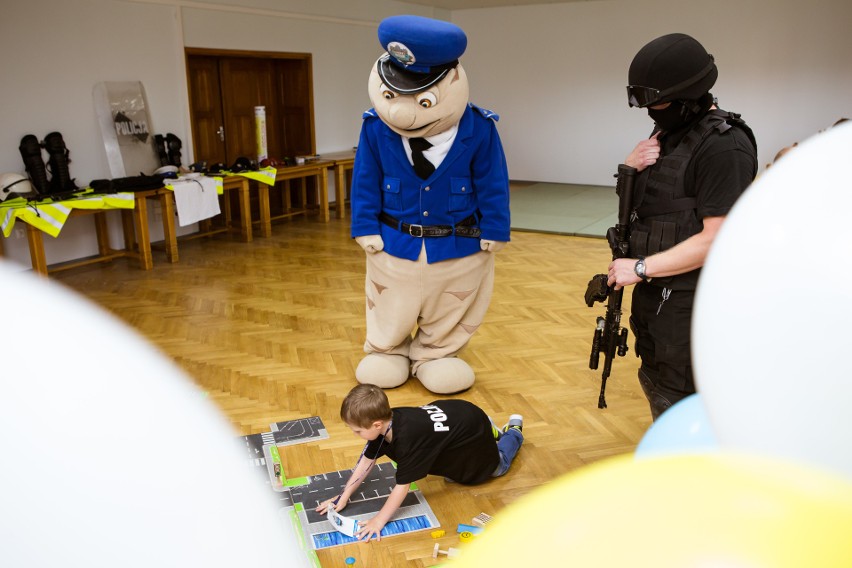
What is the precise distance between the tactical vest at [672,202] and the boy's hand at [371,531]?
50.5 inches

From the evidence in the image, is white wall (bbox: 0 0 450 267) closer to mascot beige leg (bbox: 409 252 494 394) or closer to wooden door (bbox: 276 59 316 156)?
wooden door (bbox: 276 59 316 156)

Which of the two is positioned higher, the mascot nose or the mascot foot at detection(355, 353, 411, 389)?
the mascot nose

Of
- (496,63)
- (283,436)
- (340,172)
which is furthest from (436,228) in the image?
(496,63)

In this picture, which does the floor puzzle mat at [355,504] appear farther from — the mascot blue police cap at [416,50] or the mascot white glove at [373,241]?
the mascot blue police cap at [416,50]

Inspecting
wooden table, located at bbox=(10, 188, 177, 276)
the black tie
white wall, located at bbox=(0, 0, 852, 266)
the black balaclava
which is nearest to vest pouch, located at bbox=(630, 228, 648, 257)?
the black balaclava

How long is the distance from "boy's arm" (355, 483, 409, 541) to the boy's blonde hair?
11.6 inches

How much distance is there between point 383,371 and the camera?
3.77 m

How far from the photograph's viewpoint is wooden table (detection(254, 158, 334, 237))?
25.6 ft

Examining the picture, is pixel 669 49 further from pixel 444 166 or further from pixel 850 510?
pixel 850 510

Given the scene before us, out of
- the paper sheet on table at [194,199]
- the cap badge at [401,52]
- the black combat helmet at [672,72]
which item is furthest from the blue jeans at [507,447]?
the paper sheet on table at [194,199]

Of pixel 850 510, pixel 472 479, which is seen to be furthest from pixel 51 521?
pixel 472 479

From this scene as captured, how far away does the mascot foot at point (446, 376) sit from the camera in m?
3.67

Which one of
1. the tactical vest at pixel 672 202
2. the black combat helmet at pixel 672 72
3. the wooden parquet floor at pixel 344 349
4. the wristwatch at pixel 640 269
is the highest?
the black combat helmet at pixel 672 72

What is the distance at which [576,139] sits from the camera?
37.3ft
